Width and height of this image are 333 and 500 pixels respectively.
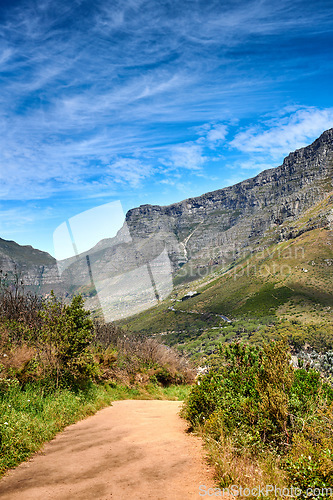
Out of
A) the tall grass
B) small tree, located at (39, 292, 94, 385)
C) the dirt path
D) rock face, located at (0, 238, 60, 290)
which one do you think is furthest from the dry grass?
rock face, located at (0, 238, 60, 290)

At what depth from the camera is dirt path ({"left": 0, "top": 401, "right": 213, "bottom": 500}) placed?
338cm

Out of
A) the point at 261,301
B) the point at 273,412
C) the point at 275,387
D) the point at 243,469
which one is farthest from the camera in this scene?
the point at 261,301

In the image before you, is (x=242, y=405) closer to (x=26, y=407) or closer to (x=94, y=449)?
(x=94, y=449)

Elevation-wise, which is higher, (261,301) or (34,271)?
(34,271)

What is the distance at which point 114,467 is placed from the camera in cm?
411

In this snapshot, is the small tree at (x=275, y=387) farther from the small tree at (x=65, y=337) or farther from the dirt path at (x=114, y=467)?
the small tree at (x=65, y=337)

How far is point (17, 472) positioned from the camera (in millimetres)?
4012

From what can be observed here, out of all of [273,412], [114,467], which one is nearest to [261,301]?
[273,412]

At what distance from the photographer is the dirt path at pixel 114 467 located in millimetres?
3383

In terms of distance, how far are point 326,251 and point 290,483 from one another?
13574 cm

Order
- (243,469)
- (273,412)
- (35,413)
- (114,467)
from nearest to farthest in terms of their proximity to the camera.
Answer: (243,469) < (114,467) < (273,412) < (35,413)

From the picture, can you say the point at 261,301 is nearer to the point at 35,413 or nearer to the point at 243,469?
the point at 35,413

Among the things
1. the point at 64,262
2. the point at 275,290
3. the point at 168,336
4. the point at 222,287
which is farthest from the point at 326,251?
the point at 64,262


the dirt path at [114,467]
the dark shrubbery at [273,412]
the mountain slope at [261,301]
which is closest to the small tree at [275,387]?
the dark shrubbery at [273,412]
